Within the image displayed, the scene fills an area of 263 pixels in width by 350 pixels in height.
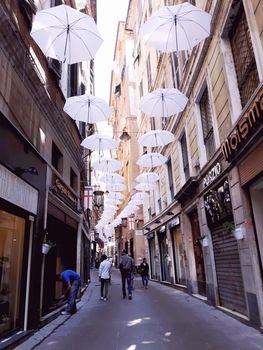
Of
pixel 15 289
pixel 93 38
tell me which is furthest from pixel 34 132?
pixel 15 289

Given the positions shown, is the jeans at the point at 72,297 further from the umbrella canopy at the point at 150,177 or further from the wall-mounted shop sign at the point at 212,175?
the umbrella canopy at the point at 150,177

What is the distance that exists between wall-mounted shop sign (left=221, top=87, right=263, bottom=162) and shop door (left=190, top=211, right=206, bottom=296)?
5.35m

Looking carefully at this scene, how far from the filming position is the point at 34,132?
8.48 m

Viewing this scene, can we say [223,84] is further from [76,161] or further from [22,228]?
[76,161]

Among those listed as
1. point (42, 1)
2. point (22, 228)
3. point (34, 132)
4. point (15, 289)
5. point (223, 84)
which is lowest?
point (15, 289)

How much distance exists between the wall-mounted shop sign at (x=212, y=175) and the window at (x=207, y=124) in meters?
0.86

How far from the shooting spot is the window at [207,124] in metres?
11.2

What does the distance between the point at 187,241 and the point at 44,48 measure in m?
10.0

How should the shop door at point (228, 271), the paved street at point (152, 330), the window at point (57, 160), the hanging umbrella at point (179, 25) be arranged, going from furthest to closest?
the window at point (57, 160), the shop door at point (228, 271), the hanging umbrella at point (179, 25), the paved street at point (152, 330)

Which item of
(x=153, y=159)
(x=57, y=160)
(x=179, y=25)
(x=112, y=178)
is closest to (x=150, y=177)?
(x=153, y=159)

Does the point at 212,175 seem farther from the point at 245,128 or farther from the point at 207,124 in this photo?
the point at 245,128

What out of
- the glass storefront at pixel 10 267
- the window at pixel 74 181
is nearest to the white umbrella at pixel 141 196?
the window at pixel 74 181

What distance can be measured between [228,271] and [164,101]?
19.6 ft

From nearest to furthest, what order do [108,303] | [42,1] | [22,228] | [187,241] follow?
1. [22,228]
2. [42,1]
3. [108,303]
4. [187,241]
